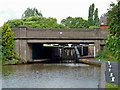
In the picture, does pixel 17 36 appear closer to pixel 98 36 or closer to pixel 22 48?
pixel 22 48

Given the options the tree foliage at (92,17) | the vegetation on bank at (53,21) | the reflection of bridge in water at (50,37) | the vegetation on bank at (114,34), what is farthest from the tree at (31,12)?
the vegetation on bank at (114,34)

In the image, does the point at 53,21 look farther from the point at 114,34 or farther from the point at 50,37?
the point at 114,34

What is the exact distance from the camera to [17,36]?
1455 inches

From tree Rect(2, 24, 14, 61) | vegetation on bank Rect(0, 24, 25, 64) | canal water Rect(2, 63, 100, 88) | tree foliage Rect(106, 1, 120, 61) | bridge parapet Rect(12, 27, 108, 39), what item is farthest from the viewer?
bridge parapet Rect(12, 27, 108, 39)

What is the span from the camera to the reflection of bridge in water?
37.1m

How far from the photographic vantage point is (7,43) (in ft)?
114

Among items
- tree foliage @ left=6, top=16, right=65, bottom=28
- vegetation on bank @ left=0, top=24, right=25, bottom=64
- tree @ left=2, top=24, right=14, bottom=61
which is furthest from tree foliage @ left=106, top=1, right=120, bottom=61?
tree foliage @ left=6, top=16, right=65, bottom=28

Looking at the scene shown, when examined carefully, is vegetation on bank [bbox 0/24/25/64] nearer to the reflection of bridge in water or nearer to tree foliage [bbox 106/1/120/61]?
the reflection of bridge in water

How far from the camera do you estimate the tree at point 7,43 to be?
1344 inches

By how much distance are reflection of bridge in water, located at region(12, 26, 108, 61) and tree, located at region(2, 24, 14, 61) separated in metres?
1.86

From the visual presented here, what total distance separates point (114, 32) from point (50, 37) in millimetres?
25622

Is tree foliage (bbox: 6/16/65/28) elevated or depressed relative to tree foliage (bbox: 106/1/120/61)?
elevated

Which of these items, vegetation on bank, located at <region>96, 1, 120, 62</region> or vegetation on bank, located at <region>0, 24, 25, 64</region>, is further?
vegetation on bank, located at <region>0, 24, 25, 64</region>

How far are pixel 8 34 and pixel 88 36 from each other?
45.4 feet
